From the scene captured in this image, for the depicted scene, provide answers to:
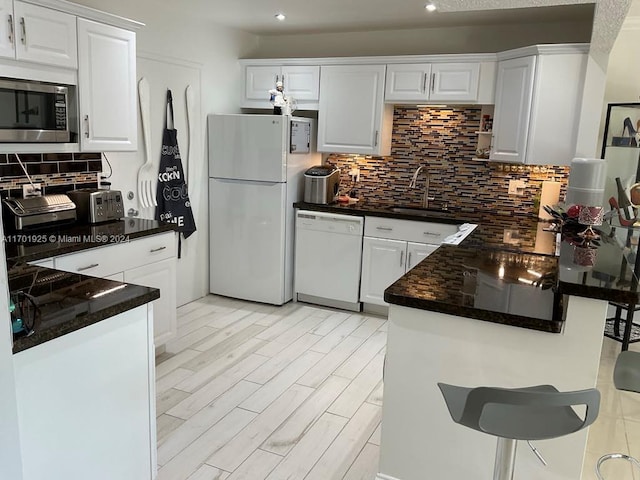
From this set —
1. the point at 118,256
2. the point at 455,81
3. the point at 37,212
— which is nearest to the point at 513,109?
the point at 455,81

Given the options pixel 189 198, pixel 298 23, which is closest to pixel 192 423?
pixel 189 198

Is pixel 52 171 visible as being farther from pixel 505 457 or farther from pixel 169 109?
pixel 505 457

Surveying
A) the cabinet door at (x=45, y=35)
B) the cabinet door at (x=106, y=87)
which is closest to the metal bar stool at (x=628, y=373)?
the cabinet door at (x=106, y=87)

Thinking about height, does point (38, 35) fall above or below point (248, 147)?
above

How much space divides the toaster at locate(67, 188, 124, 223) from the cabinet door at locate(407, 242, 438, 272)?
238 centimetres

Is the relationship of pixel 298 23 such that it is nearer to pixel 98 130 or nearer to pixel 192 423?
pixel 98 130

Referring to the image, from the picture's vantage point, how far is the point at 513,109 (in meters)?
4.12

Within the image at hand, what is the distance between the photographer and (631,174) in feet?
13.9

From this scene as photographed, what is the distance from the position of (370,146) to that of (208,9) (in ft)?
5.84

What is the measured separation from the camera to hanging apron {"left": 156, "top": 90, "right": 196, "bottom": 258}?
4.34 meters

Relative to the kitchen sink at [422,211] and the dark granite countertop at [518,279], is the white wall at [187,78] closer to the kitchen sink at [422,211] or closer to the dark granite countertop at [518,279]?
the kitchen sink at [422,211]

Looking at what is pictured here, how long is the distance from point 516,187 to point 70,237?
141 inches

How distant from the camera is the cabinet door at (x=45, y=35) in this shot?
273 cm

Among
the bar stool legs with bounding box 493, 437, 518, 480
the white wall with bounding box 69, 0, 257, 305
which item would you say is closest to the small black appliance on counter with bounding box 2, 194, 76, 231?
the white wall with bounding box 69, 0, 257, 305
